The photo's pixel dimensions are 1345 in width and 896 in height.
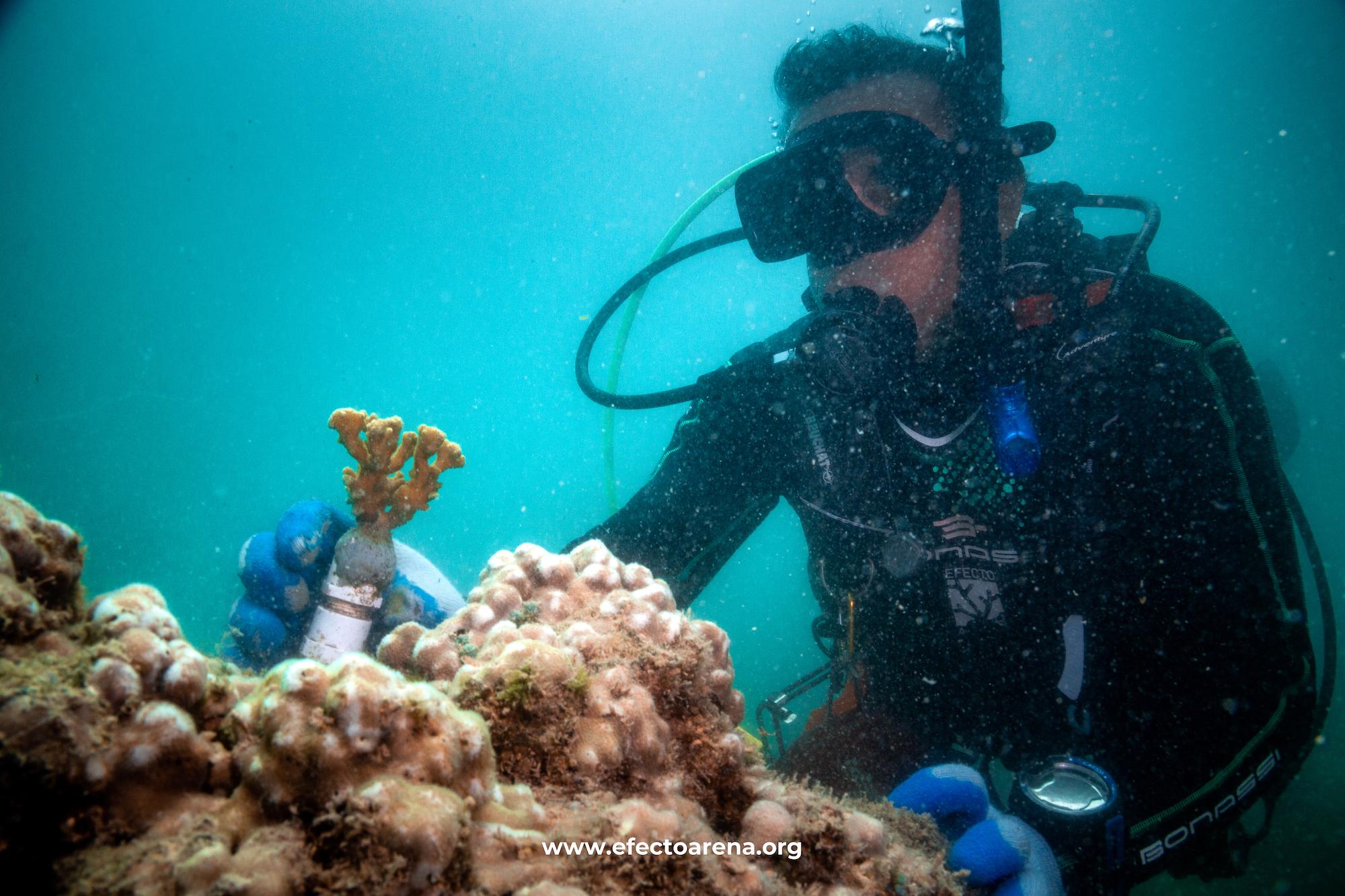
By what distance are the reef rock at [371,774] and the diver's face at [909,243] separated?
289 cm

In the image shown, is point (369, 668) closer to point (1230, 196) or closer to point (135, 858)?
point (135, 858)

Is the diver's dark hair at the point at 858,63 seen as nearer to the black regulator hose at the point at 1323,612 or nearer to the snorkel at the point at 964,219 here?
the snorkel at the point at 964,219

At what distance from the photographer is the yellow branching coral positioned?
2.71 m

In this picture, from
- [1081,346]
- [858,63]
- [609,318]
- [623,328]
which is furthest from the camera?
[623,328]

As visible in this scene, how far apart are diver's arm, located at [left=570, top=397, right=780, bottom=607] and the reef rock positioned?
1.89 metres

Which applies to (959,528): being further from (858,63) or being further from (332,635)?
(332,635)

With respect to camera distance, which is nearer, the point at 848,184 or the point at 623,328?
the point at 848,184

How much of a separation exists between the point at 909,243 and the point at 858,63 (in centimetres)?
147

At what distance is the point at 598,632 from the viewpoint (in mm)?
1822

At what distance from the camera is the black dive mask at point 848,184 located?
135 inches

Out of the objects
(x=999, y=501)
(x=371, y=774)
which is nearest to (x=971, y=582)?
(x=999, y=501)

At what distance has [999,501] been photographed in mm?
3326

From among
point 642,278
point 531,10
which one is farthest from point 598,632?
point 531,10
